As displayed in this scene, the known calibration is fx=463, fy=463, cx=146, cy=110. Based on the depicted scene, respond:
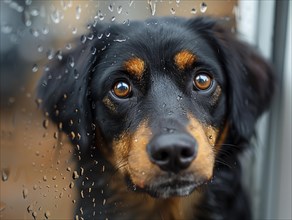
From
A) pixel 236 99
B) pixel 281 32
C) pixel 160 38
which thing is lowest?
pixel 236 99

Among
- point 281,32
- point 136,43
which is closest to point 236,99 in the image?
point 281,32

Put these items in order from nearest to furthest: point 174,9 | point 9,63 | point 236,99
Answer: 1. point 9,63
2. point 174,9
3. point 236,99

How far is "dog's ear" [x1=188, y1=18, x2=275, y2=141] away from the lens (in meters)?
1.29

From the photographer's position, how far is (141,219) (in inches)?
47.3

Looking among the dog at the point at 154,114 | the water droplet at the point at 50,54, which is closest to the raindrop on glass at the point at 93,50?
the dog at the point at 154,114

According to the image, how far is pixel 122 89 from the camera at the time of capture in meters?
1.13

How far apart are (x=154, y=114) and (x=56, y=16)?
36 cm

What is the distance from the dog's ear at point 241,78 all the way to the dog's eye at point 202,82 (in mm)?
127

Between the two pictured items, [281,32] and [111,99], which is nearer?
[111,99]

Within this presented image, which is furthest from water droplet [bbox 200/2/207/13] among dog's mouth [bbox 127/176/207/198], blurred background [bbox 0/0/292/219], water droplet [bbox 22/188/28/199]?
water droplet [bbox 22/188/28/199]

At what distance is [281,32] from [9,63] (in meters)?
0.91

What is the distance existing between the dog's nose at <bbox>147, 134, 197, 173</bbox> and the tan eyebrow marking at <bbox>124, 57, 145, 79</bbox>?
20cm

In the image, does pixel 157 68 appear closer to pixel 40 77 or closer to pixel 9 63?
pixel 40 77

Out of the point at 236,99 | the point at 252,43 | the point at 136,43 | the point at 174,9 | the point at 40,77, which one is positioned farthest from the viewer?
the point at 252,43
